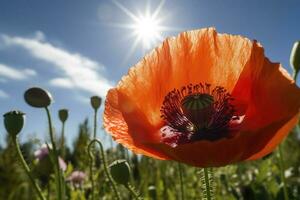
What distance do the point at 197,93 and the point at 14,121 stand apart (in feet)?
3.01

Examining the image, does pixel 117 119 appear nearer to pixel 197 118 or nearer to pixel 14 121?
pixel 197 118

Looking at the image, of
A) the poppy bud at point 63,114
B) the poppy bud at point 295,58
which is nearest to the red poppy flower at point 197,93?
the poppy bud at point 295,58

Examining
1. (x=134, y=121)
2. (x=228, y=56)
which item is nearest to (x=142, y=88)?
(x=134, y=121)

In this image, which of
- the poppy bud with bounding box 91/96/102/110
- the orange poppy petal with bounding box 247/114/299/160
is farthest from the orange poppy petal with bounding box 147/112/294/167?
the poppy bud with bounding box 91/96/102/110

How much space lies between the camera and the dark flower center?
1871 mm

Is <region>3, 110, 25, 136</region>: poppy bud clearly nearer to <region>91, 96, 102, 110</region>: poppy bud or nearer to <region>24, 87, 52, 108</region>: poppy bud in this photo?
<region>24, 87, 52, 108</region>: poppy bud

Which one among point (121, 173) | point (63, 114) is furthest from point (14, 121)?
point (63, 114)

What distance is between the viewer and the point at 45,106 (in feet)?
8.50

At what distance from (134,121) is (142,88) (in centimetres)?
14

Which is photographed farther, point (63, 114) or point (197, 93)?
point (63, 114)

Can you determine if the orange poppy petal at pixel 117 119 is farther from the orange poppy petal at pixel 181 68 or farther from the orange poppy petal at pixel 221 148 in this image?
the orange poppy petal at pixel 221 148

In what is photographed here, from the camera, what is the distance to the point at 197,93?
1865 mm

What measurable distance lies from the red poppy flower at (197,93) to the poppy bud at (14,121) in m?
0.72

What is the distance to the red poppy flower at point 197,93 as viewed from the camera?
1562mm
